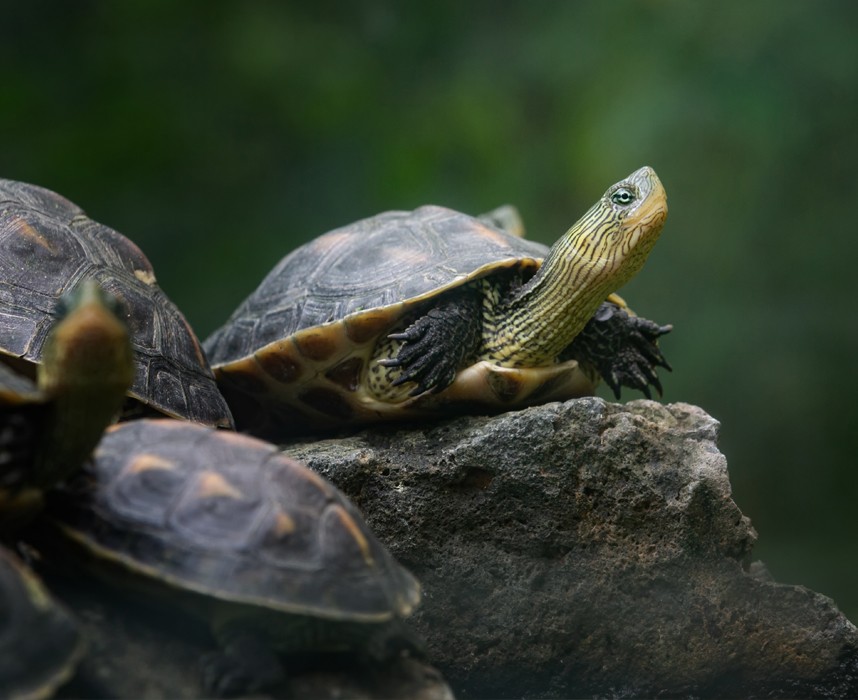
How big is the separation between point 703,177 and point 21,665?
6001mm

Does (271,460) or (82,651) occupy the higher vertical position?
(271,460)

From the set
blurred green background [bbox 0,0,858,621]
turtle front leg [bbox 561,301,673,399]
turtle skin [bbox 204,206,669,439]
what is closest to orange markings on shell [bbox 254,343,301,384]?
turtle skin [bbox 204,206,669,439]

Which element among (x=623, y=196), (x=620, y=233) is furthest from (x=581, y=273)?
(x=623, y=196)

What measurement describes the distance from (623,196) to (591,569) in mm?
1319

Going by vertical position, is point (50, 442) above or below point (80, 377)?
below

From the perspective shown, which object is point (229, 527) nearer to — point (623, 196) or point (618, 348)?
point (623, 196)

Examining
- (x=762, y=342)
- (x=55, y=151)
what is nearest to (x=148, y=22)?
(x=55, y=151)

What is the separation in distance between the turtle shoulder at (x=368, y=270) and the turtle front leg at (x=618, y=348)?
1.17 feet

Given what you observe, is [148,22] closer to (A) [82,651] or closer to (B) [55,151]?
(B) [55,151]

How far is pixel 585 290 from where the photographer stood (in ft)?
10.4

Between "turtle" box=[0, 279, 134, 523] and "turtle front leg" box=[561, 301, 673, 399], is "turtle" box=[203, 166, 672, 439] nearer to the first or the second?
"turtle front leg" box=[561, 301, 673, 399]

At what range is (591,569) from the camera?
2744 millimetres

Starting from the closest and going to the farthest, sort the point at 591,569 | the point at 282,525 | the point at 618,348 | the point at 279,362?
the point at 282,525
the point at 591,569
the point at 279,362
the point at 618,348

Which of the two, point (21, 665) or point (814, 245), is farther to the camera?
point (814, 245)
